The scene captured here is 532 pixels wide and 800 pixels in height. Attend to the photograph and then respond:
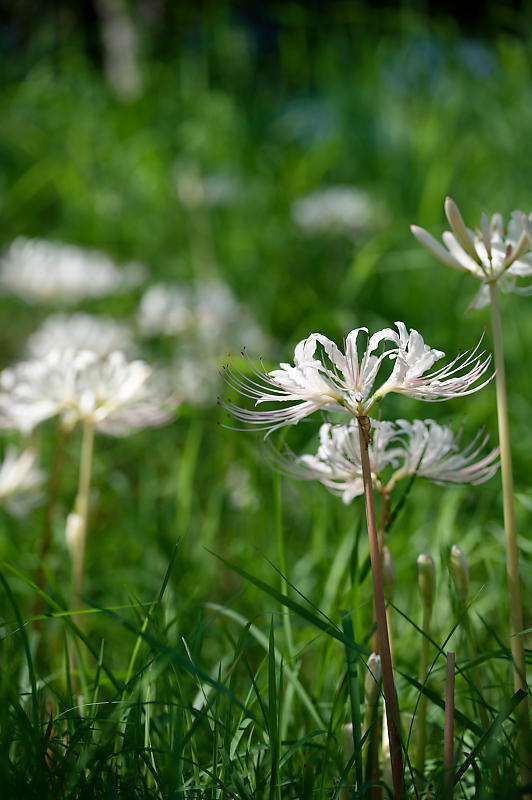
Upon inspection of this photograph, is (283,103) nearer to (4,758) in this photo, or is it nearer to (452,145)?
(452,145)

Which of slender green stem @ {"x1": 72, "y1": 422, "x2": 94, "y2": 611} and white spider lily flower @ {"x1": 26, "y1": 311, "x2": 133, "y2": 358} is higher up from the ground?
white spider lily flower @ {"x1": 26, "y1": 311, "x2": 133, "y2": 358}

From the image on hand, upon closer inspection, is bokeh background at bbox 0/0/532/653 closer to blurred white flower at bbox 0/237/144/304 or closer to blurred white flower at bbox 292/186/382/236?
blurred white flower at bbox 292/186/382/236

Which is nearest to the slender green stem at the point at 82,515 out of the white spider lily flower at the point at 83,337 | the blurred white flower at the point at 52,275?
the white spider lily flower at the point at 83,337

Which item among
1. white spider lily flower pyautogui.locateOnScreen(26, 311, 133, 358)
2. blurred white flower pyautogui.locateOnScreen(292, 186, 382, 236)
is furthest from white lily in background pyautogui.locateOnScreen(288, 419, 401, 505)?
blurred white flower pyautogui.locateOnScreen(292, 186, 382, 236)

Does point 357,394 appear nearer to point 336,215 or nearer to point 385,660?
point 385,660

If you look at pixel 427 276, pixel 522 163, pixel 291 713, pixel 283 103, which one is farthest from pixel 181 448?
pixel 283 103
